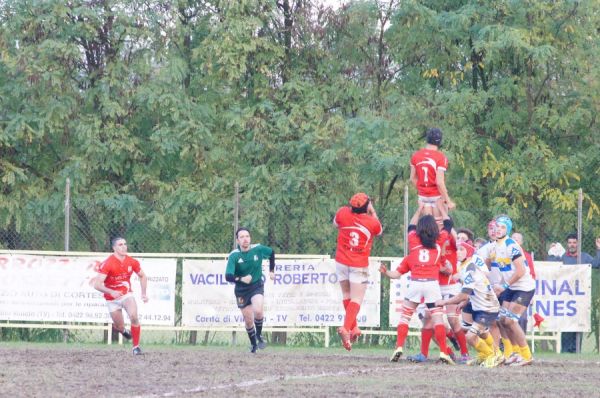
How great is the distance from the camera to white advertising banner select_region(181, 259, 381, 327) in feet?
72.1

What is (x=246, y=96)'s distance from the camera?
2806cm

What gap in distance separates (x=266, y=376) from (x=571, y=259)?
951cm

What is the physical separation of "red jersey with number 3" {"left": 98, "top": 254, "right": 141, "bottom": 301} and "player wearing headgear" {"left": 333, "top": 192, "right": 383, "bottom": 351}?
3197 millimetres

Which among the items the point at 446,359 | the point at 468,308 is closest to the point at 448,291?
the point at 468,308

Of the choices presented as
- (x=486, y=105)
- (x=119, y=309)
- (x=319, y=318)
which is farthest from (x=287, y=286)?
(x=486, y=105)

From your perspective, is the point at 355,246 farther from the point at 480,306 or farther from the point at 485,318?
the point at 485,318

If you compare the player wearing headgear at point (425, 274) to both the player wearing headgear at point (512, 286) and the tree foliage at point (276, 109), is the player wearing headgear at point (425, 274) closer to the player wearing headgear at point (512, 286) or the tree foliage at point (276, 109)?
the player wearing headgear at point (512, 286)

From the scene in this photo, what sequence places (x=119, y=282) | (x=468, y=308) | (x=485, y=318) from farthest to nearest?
(x=119, y=282)
(x=468, y=308)
(x=485, y=318)

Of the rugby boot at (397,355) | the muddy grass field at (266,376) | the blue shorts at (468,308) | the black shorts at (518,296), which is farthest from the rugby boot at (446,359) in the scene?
the black shorts at (518,296)

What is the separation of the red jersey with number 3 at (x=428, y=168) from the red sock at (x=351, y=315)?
1.70 m

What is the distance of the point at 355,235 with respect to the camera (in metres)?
17.4

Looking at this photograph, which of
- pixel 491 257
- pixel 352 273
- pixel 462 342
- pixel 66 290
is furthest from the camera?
pixel 66 290

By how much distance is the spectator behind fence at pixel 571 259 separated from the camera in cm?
2172

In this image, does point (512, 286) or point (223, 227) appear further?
point (223, 227)
